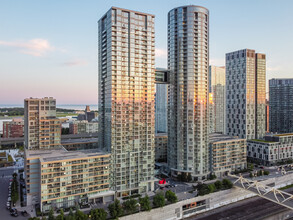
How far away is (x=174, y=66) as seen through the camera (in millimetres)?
104312

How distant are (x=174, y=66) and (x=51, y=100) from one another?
52574 mm

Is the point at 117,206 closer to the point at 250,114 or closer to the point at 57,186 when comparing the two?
the point at 57,186

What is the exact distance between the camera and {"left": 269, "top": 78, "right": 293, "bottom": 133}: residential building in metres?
184

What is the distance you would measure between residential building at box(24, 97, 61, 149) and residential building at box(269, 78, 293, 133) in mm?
165887

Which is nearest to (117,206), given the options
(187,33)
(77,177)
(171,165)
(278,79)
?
(77,177)

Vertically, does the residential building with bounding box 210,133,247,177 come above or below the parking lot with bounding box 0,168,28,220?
above

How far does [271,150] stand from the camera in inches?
4857

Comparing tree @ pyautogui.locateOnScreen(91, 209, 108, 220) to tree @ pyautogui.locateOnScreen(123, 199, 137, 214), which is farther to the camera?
tree @ pyautogui.locateOnScreen(123, 199, 137, 214)

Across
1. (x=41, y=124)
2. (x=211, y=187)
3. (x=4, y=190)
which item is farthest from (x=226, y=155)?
(x=4, y=190)

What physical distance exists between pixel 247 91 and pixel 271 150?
3342 cm

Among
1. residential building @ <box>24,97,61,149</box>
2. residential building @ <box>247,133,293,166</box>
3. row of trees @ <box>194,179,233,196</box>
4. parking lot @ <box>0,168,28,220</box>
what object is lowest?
parking lot @ <box>0,168,28,220</box>

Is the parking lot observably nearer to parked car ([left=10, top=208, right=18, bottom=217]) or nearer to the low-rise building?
parked car ([left=10, top=208, right=18, bottom=217])

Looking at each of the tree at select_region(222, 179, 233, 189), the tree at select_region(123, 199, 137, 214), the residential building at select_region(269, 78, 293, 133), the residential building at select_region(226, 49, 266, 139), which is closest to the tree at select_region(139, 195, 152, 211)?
the tree at select_region(123, 199, 137, 214)

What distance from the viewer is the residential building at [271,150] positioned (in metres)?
123
